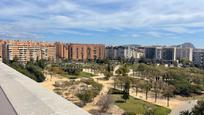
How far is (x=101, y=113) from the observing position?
81.1 ft

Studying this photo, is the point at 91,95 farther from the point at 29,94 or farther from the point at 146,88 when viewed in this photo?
the point at 29,94

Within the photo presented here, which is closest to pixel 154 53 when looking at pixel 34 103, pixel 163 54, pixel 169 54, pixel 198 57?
pixel 163 54

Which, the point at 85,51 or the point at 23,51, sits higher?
the point at 23,51

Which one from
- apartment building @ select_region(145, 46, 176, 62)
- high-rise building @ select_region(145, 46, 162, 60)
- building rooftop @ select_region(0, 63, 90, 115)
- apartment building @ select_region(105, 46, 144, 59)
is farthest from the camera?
high-rise building @ select_region(145, 46, 162, 60)

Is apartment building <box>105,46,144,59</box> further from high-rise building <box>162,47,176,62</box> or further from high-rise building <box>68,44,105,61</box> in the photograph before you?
high-rise building <box>68,44,105,61</box>

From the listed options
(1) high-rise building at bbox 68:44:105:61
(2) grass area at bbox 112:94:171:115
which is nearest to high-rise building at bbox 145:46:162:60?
(1) high-rise building at bbox 68:44:105:61

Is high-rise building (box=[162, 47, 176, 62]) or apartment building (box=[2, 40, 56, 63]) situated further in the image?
high-rise building (box=[162, 47, 176, 62])

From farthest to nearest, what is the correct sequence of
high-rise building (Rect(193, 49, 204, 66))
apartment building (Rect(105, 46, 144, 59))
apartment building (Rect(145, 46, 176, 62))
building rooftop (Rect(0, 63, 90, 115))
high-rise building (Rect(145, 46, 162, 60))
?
high-rise building (Rect(145, 46, 162, 60))
apartment building (Rect(145, 46, 176, 62))
apartment building (Rect(105, 46, 144, 59))
high-rise building (Rect(193, 49, 204, 66))
building rooftop (Rect(0, 63, 90, 115))

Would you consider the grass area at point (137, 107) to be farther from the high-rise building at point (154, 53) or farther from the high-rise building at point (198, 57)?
the high-rise building at point (154, 53)

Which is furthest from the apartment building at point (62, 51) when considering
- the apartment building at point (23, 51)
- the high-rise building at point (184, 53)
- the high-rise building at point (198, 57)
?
the high-rise building at point (184, 53)

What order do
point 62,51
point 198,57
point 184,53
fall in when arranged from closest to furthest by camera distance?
point 62,51, point 198,57, point 184,53

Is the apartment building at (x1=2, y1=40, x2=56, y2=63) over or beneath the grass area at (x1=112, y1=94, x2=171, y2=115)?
over

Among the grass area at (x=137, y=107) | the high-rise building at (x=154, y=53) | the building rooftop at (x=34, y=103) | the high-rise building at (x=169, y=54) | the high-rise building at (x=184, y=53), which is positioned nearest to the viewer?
the building rooftop at (x=34, y=103)

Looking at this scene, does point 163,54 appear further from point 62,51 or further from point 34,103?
point 34,103
